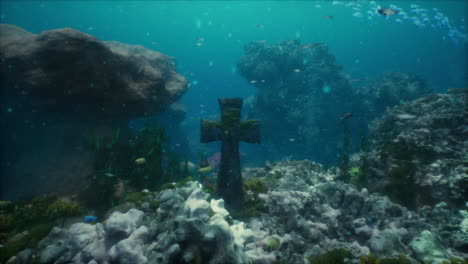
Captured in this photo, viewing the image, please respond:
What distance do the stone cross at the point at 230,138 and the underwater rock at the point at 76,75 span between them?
5.13m

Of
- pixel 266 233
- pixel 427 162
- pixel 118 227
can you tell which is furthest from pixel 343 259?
pixel 427 162

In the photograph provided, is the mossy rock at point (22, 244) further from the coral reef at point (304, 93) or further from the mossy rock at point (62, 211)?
the coral reef at point (304, 93)

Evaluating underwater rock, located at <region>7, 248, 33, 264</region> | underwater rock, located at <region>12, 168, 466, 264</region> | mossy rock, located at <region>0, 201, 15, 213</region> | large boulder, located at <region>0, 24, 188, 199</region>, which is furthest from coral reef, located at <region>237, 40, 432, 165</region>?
underwater rock, located at <region>7, 248, 33, 264</region>

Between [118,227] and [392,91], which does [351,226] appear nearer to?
Answer: [118,227]

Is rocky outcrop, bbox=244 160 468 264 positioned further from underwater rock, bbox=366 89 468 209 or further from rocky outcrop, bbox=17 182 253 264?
rocky outcrop, bbox=17 182 253 264

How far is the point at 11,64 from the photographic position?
8.29 meters

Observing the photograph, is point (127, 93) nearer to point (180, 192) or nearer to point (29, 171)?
point (29, 171)

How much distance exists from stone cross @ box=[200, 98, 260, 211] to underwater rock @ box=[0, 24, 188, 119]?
5129 millimetres

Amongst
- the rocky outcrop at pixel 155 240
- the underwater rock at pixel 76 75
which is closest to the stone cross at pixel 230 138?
the rocky outcrop at pixel 155 240

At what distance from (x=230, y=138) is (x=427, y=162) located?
18.8 ft

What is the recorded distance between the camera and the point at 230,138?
18.5 ft

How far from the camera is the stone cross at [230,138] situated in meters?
5.54

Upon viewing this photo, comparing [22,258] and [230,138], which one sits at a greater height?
[230,138]

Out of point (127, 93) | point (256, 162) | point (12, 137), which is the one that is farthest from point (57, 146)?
point (256, 162)
